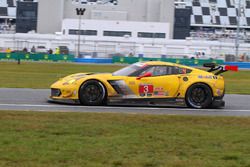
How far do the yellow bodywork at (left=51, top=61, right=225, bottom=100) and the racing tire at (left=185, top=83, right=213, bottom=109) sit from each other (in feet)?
0.28

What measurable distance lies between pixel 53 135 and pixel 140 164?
178cm

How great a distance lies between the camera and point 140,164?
18.3 feet

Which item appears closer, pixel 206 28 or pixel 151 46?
pixel 151 46

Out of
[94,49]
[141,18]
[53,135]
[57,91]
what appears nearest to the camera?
[53,135]

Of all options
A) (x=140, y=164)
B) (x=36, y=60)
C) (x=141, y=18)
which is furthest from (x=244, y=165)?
(x=141, y=18)

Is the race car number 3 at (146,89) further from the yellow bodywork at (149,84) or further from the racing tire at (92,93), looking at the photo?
the racing tire at (92,93)

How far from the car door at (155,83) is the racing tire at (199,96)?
313mm

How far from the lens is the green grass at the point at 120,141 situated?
5.68m

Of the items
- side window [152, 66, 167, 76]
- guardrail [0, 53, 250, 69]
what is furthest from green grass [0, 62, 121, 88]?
guardrail [0, 53, 250, 69]

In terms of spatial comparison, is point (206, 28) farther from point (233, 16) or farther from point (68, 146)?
point (68, 146)

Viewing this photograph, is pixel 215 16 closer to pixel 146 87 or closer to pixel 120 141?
pixel 146 87

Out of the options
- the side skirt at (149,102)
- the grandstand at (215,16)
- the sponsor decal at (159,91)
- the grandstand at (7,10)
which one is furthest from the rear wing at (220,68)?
the grandstand at (7,10)

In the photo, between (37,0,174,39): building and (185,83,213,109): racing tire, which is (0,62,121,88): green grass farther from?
(37,0,174,39): building

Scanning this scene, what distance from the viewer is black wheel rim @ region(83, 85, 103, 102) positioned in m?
11.3
